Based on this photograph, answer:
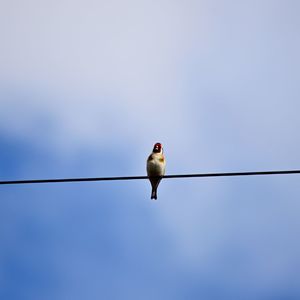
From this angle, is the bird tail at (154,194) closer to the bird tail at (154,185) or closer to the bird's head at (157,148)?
Result: the bird tail at (154,185)

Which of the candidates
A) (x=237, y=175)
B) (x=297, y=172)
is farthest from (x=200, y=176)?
(x=297, y=172)

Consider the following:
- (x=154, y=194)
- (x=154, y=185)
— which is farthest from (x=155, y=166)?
→ (x=154, y=194)

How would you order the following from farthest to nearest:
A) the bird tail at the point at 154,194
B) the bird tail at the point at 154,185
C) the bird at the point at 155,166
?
the bird tail at the point at 154,194
the bird tail at the point at 154,185
the bird at the point at 155,166

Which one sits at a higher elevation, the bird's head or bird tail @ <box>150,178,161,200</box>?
the bird's head

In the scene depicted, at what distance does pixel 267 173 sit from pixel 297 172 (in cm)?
40

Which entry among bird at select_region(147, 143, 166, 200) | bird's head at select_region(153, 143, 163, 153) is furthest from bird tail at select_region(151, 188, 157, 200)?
bird's head at select_region(153, 143, 163, 153)

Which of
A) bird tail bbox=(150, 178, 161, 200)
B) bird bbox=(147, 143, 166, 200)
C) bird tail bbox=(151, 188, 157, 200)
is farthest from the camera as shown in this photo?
bird tail bbox=(151, 188, 157, 200)

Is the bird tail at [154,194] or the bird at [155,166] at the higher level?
the bird at [155,166]

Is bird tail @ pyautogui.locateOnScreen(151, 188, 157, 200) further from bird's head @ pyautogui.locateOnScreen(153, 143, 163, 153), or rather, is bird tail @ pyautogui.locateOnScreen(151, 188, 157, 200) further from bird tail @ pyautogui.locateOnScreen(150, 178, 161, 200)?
bird's head @ pyautogui.locateOnScreen(153, 143, 163, 153)

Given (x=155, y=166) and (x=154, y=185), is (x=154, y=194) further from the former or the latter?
(x=155, y=166)

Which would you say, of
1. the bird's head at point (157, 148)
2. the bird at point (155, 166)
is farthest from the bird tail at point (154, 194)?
the bird's head at point (157, 148)

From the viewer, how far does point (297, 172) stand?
29.7 ft

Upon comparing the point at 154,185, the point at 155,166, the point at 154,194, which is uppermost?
the point at 155,166

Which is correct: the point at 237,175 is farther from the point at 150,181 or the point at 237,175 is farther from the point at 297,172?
the point at 150,181
